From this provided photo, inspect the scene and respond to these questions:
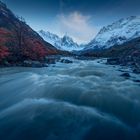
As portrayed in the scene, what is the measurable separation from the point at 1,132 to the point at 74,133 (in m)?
3.10

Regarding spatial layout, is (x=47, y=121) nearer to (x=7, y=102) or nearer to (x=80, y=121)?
(x=80, y=121)

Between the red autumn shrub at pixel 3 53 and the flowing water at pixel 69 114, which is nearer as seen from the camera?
the flowing water at pixel 69 114

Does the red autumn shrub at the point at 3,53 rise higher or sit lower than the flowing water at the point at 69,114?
higher

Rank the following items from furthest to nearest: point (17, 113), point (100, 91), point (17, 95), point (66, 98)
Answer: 1. point (100, 91)
2. point (17, 95)
3. point (66, 98)
4. point (17, 113)

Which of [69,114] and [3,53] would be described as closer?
[69,114]

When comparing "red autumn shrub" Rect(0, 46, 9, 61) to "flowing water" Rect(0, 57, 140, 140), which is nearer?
"flowing water" Rect(0, 57, 140, 140)

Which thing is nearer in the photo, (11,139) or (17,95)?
(11,139)

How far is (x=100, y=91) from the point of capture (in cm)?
1462

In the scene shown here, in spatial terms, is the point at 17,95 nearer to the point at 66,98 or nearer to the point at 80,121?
the point at 66,98

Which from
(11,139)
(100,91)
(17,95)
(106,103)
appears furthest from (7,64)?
(11,139)

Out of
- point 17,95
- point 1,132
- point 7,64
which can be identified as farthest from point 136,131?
point 7,64

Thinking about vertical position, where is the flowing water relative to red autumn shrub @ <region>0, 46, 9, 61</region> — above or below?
below

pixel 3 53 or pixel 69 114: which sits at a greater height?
pixel 3 53

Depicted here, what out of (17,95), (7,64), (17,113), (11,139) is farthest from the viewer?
(7,64)
